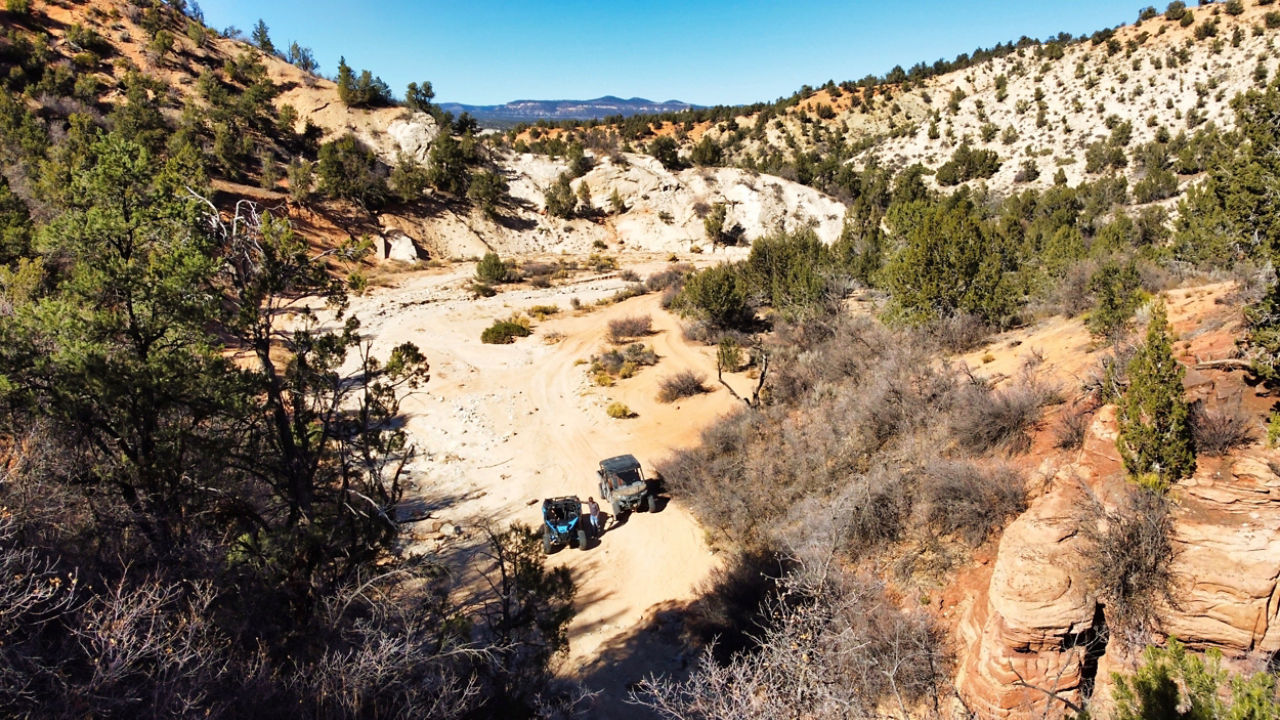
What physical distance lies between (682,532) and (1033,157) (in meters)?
58.7

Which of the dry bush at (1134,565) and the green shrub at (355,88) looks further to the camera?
the green shrub at (355,88)

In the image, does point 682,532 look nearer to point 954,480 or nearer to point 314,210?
point 954,480

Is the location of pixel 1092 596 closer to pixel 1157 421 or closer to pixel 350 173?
pixel 1157 421

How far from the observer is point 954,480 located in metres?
8.23

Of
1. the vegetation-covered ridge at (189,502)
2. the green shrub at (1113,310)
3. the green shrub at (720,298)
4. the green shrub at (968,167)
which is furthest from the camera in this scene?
the green shrub at (968,167)

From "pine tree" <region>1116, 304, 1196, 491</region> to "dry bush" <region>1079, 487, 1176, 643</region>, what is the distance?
35cm

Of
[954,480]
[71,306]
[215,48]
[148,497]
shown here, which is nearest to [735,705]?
[954,480]

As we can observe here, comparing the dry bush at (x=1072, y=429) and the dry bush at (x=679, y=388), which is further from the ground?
the dry bush at (x=1072, y=429)

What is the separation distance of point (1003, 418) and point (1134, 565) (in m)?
3.47

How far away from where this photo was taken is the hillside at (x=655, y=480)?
17.8ft

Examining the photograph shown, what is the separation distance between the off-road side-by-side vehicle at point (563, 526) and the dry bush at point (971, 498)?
749 centimetres

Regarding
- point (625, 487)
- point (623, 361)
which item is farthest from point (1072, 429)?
point (623, 361)

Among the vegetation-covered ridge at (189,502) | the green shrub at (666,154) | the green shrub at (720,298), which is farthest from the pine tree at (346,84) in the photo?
the vegetation-covered ridge at (189,502)

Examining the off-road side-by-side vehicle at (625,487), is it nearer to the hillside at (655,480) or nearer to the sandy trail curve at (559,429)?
the sandy trail curve at (559,429)
